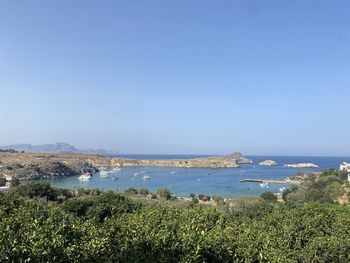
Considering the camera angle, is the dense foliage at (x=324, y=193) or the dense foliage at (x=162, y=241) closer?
the dense foliage at (x=162, y=241)

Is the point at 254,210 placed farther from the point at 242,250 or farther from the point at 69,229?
the point at 69,229

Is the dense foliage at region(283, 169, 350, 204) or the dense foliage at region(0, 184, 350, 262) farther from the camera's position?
the dense foliage at region(283, 169, 350, 204)

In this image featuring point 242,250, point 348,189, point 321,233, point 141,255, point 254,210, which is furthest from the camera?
point 348,189

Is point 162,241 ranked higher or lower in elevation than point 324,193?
higher

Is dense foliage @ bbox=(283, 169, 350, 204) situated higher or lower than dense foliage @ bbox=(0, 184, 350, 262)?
lower

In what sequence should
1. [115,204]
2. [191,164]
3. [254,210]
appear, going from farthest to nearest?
1. [191,164]
2. [254,210]
3. [115,204]

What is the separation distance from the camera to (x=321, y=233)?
18.6 m

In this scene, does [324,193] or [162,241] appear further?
[324,193]

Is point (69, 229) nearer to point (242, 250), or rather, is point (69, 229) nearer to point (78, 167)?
point (242, 250)

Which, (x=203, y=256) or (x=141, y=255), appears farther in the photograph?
(x=203, y=256)

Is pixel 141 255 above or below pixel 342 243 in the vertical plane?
above

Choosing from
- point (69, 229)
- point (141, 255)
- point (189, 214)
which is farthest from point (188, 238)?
point (189, 214)

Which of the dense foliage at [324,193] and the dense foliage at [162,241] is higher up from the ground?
the dense foliage at [162,241]

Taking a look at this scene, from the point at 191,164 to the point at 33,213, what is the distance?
158306 mm
